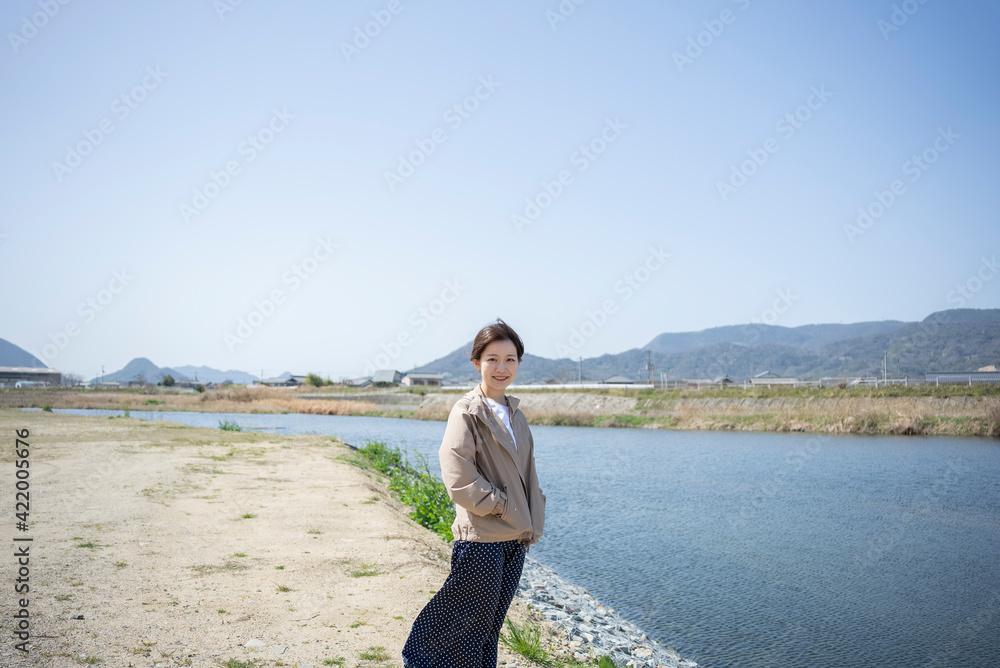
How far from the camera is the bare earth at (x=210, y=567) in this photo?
3.78 m

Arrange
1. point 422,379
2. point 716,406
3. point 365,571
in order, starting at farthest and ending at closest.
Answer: point 422,379, point 716,406, point 365,571

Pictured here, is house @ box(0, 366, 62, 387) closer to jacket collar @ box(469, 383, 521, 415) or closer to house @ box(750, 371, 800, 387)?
house @ box(750, 371, 800, 387)

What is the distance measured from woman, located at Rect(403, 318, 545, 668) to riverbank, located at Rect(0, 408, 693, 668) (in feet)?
2.58

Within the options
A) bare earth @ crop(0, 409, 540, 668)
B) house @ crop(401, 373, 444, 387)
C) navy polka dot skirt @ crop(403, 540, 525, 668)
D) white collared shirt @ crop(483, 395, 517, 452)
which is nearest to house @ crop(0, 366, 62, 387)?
house @ crop(401, 373, 444, 387)

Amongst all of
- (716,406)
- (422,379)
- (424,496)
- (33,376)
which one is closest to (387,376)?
(422,379)

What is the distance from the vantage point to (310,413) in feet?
160

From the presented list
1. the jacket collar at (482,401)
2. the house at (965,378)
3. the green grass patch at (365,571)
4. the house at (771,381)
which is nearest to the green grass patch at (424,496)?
the green grass patch at (365,571)

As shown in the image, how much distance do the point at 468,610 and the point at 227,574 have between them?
10.1ft

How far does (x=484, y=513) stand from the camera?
290 cm

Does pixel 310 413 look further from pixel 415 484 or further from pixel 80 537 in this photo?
pixel 80 537

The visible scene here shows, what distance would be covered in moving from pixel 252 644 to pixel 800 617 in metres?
6.10

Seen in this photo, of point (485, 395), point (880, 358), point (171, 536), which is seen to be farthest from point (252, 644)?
point (880, 358)

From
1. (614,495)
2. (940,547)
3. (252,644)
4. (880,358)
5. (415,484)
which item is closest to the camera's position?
(252,644)

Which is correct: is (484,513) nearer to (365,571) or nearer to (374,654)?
(374,654)
